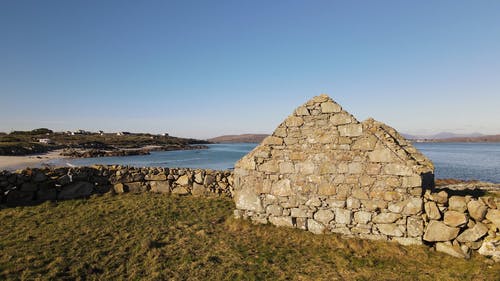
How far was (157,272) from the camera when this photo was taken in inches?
228

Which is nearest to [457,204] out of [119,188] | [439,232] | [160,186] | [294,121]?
[439,232]

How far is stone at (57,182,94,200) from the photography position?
38.3 ft

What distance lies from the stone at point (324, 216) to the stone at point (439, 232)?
2306 mm

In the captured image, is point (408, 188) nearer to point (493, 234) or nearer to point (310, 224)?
point (493, 234)

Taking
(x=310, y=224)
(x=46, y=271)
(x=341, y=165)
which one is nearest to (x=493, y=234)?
(x=341, y=165)

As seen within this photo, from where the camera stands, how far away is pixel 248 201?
8.95 m

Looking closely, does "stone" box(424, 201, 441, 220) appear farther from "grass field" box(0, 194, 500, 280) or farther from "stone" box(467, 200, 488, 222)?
"grass field" box(0, 194, 500, 280)

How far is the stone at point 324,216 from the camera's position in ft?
25.6

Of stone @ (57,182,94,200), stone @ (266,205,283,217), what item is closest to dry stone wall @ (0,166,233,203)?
stone @ (57,182,94,200)

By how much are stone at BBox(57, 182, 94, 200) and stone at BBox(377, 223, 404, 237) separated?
1189 cm

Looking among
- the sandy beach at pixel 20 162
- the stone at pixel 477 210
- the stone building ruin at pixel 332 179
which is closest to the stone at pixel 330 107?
the stone building ruin at pixel 332 179

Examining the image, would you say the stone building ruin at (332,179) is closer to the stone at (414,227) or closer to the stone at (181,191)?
the stone at (414,227)

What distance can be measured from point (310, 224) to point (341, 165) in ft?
6.57

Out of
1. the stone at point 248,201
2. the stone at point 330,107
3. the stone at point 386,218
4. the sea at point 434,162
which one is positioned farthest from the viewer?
the sea at point 434,162
